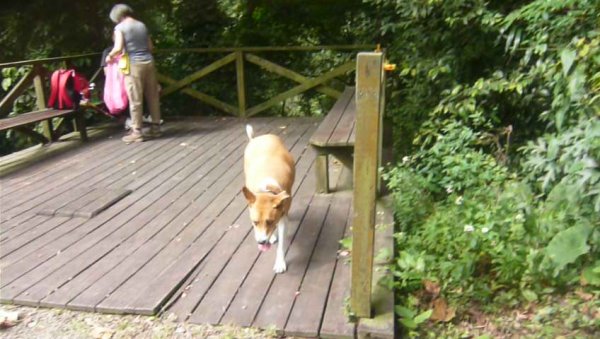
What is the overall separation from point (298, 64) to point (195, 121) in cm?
218

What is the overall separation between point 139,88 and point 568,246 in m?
5.63

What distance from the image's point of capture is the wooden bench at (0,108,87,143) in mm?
6125

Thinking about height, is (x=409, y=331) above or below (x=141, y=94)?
below

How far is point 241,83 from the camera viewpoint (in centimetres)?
823

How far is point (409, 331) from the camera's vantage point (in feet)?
8.91

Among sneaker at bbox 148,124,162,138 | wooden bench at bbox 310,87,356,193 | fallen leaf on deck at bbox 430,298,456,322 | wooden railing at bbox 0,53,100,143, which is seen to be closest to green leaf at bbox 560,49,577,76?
fallen leaf on deck at bbox 430,298,456,322

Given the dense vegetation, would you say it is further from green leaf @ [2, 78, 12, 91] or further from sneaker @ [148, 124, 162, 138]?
green leaf @ [2, 78, 12, 91]

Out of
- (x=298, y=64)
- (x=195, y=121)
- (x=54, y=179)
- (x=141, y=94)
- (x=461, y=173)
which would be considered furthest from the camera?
(x=298, y=64)

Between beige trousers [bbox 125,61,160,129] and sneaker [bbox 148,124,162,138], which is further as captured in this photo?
sneaker [bbox 148,124,162,138]

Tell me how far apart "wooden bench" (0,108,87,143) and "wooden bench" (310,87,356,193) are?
3.74 meters

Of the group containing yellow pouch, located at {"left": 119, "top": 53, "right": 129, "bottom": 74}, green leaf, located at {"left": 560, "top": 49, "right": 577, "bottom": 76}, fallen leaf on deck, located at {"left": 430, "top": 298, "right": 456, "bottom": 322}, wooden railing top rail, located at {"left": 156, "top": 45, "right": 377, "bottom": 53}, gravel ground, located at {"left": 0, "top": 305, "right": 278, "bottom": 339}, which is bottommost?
gravel ground, located at {"left": 0, "top": 305, "right": 278, "bottom": 339}

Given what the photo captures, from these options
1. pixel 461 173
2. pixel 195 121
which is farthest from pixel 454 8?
pixel 195 121

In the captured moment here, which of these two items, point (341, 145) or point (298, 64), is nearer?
point (341, 145)

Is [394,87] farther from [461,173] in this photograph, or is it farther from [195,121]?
[461,173]
